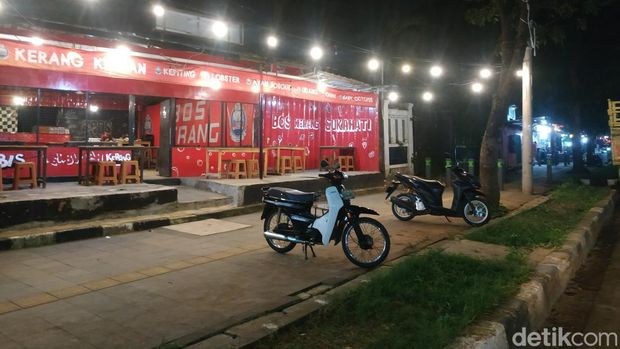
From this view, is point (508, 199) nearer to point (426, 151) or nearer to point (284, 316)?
point (426, 151)

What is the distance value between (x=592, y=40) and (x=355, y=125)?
1604cm

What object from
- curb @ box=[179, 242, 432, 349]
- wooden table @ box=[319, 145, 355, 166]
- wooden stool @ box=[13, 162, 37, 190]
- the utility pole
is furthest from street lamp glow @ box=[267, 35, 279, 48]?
curb @ box=[179, 242, 432, 349]

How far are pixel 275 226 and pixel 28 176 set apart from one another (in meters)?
6.74

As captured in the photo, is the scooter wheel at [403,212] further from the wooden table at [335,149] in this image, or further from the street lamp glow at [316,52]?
the wooden table at [335,149]

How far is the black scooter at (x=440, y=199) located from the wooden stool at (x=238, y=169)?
4.50 meters

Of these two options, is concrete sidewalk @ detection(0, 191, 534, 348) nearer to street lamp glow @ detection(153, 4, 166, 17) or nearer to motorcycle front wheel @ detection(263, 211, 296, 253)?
motorcycle front wheel @ detection(263, 211, 296, 253)

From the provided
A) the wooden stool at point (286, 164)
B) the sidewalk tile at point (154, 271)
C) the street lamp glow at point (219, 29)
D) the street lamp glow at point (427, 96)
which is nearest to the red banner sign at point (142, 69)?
the street lamp glow at point (219, 29)

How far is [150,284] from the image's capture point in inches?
215

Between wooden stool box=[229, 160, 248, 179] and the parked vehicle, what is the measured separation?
5.63 metres

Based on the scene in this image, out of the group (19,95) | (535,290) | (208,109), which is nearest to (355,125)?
(208,109)

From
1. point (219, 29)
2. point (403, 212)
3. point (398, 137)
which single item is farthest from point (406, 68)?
point (403, 212)

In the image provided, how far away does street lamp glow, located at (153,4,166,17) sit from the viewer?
36.5 ft

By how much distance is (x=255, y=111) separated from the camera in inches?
592

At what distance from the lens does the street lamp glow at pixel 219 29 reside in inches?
475
